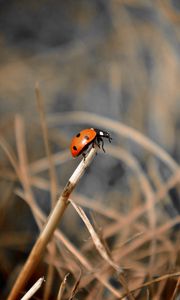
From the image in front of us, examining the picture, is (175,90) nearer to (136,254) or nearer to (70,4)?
(70,4)

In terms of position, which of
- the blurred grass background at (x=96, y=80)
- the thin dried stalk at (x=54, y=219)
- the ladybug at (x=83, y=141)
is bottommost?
the thin dried stalk at (x=54, y=219)

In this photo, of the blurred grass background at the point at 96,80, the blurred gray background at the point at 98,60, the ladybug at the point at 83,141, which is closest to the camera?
the ladybug at the point at 83,141

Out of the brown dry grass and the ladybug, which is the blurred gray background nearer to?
the brown dry grass

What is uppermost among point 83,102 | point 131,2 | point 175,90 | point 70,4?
point 70,4

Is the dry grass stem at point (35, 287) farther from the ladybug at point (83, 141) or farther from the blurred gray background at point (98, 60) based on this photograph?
the blurred gray background at point (98, 60)

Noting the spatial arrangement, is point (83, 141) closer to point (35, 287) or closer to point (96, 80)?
point (35, 287)

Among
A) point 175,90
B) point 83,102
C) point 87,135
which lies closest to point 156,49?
point 175,90

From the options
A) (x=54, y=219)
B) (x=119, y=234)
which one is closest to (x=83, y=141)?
(x=54, y=219)

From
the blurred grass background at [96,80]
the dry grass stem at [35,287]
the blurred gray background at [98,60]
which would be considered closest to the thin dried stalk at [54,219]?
the dry grass stem at [35,287]

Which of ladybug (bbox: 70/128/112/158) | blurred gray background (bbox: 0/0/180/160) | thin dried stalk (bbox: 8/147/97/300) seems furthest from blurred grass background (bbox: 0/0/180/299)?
thin dried stalk (bbox: 8/147/97/300)
